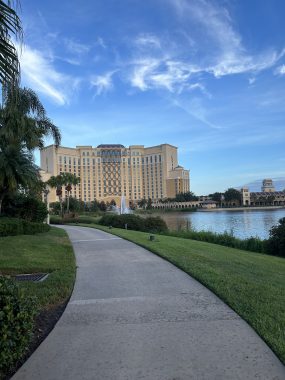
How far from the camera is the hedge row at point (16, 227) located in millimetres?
17000

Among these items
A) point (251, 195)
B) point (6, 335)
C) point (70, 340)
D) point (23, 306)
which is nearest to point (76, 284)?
point (70, 340)

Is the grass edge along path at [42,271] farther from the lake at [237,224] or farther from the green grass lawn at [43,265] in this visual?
the lake at [237,224]

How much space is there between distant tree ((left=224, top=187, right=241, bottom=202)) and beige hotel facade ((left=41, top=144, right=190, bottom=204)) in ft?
109

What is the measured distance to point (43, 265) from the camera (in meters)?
10.2

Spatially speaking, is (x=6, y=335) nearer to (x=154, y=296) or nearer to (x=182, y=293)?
(x=154, y=296)

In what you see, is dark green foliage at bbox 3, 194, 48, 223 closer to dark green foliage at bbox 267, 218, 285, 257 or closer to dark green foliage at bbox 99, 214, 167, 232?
dark green foliage at bbox 99, 214, 167, 232

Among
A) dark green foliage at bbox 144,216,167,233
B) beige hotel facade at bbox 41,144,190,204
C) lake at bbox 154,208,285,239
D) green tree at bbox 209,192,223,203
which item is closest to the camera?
lake at bbox 154,208,285,239

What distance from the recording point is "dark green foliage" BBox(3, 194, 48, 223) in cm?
2528

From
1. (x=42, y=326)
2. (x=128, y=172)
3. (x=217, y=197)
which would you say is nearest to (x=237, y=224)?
(x=42, y=326)

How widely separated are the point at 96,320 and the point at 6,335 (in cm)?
198

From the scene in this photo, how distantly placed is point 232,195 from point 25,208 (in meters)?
146

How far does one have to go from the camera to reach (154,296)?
651 cm

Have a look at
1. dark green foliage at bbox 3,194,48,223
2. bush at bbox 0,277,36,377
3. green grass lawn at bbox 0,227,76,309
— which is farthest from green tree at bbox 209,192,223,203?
bush at bbox 0,277,36,377

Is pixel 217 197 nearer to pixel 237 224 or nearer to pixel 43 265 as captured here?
pixel 237 224
